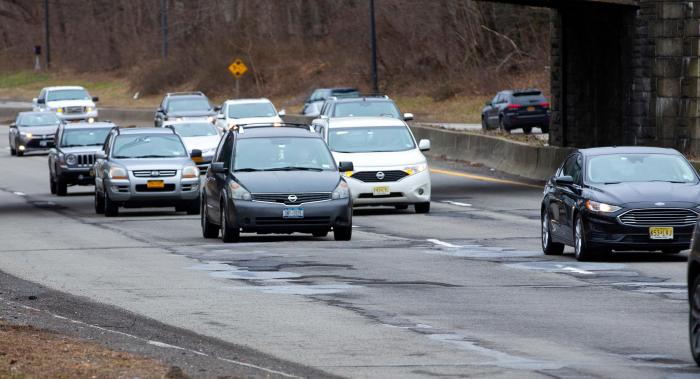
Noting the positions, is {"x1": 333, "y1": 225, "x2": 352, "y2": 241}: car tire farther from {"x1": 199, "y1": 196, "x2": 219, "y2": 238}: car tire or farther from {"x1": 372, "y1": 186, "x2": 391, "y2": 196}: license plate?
{"x1": 372, "y1": 186, "x2": 391, "y2": 196}: license plate

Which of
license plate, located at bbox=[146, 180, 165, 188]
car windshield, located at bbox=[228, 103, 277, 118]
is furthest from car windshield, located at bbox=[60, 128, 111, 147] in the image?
car windshield, located at bbox=[228, 103, 277, 118]

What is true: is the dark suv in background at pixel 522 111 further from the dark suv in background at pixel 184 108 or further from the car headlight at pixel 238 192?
the car headlight at pixel 238 192

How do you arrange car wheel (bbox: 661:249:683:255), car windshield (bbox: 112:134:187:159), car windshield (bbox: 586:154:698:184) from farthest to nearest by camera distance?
car windshield (bbox: 112:134:187:159) → car windshield (bbox: 586:154:698:184) → car wheel (bbox: 661:249:683:255)

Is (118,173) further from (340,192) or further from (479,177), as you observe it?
(479,177)

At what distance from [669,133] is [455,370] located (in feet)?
83.4

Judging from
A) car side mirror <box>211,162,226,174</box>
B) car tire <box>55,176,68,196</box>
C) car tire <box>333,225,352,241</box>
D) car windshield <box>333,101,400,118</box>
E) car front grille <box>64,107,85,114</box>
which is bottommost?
car front grille <box>64,107,85,114</box>

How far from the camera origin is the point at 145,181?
30.8 m

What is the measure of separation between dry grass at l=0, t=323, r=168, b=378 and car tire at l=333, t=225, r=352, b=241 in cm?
1062

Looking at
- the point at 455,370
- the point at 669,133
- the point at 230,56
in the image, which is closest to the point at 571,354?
the point at 455,370

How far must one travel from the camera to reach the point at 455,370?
11.2 m

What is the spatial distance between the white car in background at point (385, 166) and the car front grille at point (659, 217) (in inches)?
386

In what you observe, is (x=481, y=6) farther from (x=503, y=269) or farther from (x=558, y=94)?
(x=503, y=269)

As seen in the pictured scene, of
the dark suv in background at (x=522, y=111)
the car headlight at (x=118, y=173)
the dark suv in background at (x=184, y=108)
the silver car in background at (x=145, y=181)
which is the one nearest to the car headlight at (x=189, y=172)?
the silver car in background at (x=145, y=181)

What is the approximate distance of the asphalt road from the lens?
1176 cm
